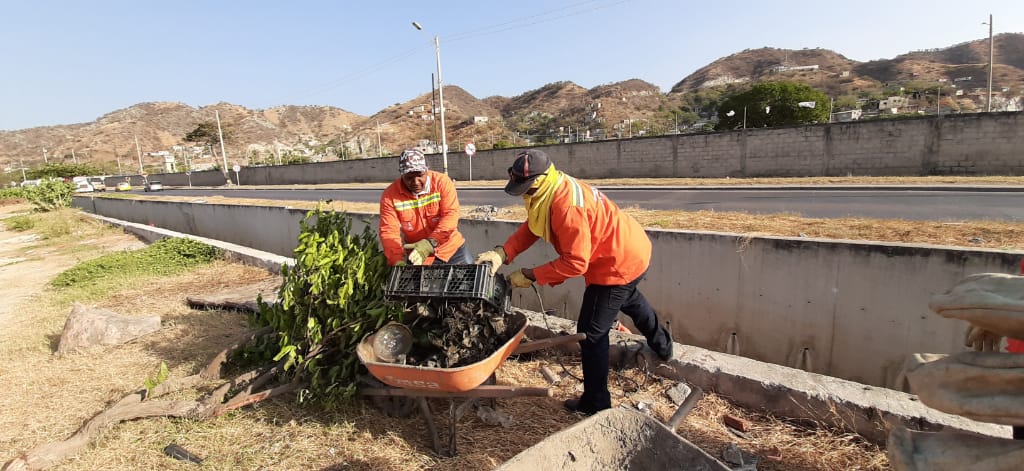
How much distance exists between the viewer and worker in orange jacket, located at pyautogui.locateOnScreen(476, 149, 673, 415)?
8.30ft

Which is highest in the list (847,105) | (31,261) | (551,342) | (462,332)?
(847,105)

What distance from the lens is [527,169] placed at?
2.52 metres

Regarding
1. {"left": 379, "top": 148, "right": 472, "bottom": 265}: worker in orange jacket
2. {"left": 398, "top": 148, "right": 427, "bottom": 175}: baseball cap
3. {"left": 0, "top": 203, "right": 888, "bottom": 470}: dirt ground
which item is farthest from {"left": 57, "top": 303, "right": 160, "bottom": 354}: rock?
{"left": 398, "top": 148, "right": 427, "bottom": 175}: baseball cap

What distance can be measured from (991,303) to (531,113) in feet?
359

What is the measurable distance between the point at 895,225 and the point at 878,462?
371 cm

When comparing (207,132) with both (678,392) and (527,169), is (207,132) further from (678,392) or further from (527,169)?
(678,392)

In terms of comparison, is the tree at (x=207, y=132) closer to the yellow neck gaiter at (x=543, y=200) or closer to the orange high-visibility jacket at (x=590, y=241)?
the yellow neck gaiter at (x=543, y=200)

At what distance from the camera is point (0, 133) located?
119812 mm

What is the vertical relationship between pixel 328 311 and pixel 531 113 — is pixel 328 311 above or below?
below

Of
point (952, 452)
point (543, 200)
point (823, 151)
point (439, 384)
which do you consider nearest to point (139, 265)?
point (439, 384)

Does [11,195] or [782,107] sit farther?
[782,107]

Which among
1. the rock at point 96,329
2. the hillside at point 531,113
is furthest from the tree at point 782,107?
the rock at point 96,329

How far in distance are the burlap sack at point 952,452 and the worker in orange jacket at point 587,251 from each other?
4.79 feet

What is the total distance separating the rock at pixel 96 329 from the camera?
4.23 metres
